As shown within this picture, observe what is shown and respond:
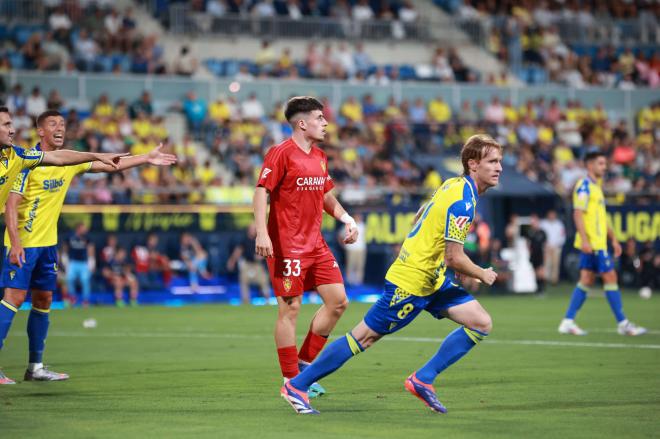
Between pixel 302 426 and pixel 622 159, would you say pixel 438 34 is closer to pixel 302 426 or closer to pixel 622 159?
pixel 622 159

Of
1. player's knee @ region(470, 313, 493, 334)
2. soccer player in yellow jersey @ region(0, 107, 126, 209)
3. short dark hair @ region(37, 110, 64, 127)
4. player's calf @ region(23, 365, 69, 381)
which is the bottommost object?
player's calf @ region(23, 365, 69, 381)

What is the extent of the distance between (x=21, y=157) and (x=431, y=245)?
13.5 feet

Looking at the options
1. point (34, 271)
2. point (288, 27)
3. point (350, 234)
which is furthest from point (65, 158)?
point (288, 27)

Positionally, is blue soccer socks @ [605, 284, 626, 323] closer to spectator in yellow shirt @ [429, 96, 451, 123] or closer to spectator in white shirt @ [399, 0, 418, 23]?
spectator in yellow shirt @ [429, 96, 451, 123]

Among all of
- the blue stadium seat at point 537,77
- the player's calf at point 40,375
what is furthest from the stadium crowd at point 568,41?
the player's calf at point 40,375

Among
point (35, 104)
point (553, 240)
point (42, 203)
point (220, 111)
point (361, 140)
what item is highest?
point (42, 203)

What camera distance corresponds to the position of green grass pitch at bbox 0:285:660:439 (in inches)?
334

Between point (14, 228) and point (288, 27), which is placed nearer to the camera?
point (14, 228)

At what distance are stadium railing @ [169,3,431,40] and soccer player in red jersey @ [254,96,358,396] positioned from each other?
26.7 m

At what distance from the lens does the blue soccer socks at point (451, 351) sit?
9.23 m

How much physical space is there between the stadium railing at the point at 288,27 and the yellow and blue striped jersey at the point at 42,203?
81.5 ft

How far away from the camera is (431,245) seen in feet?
29.9

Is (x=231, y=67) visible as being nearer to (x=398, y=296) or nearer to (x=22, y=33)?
(x=22, y=33)

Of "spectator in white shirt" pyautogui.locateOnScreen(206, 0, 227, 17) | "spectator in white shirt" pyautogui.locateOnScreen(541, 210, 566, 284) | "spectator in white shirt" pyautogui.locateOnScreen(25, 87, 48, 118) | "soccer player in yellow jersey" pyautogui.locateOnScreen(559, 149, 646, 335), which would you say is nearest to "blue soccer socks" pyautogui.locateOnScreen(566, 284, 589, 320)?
"soccer player in yellow jersey" pyautogui.locateOnScreen(559, 149, 646, 335)
